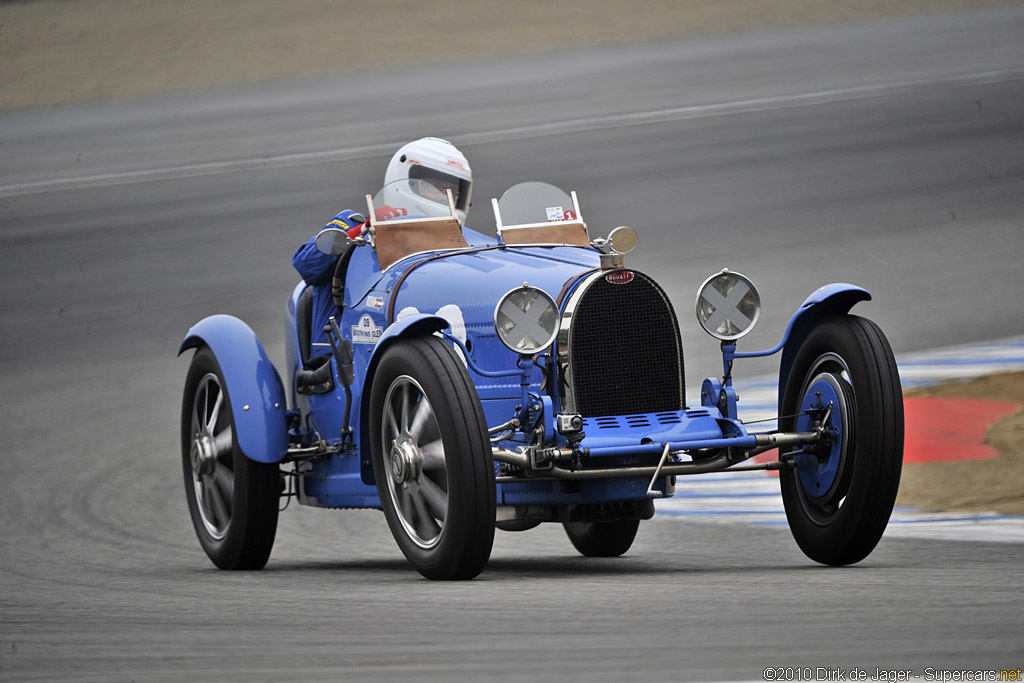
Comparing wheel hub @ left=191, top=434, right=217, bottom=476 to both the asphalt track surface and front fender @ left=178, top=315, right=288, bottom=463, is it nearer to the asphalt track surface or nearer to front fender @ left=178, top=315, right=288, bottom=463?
front fender @ left=178, top=315, right=288, bottom=463

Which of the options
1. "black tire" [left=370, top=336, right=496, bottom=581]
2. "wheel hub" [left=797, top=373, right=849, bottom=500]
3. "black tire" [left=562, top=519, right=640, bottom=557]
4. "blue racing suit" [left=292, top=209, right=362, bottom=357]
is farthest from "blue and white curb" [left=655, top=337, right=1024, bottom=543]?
"blue racing suit" [left=292, top=209, right=362, bottom=357]

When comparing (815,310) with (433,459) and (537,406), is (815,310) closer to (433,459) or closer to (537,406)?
(537,406)

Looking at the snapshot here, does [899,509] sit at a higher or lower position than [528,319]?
lower

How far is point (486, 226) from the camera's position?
1859cm

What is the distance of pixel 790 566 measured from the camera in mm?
7285

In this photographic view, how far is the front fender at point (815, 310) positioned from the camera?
729cm

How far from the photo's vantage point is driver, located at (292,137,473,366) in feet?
28.5

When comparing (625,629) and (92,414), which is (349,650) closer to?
(625,629)

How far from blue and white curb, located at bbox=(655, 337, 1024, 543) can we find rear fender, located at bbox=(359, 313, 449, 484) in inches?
60.3

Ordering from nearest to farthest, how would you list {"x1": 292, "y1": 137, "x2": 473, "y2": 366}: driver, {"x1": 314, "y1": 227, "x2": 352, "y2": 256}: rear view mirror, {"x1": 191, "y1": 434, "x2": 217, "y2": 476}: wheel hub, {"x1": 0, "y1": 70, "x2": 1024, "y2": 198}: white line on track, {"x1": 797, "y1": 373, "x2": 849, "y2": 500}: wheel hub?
{"x1": 797, "y1": 373, "x2": 849, "y2": 500}: wheel hub, {"x1": 314, "y1": 227, "x2": 352, "y2": 256}: rear view mirror, {"x1": 292, "y1": 137, "x2": 473, "y2": 366}: driver, {"x1": 191, "y1": 434, "x2": 217, "y2": 476}: wheel hub, {"x1": 0, "y1": 70, "x2": 1024, "y2": 198}: white line on track

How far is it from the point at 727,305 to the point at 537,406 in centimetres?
110

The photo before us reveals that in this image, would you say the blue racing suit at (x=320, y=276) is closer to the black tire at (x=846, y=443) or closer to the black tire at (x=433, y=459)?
the black tire at (x=433, y=459)

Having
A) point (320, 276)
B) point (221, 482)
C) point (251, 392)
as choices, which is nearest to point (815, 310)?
point (320, 276)

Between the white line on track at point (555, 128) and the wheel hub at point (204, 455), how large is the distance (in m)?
13.8
